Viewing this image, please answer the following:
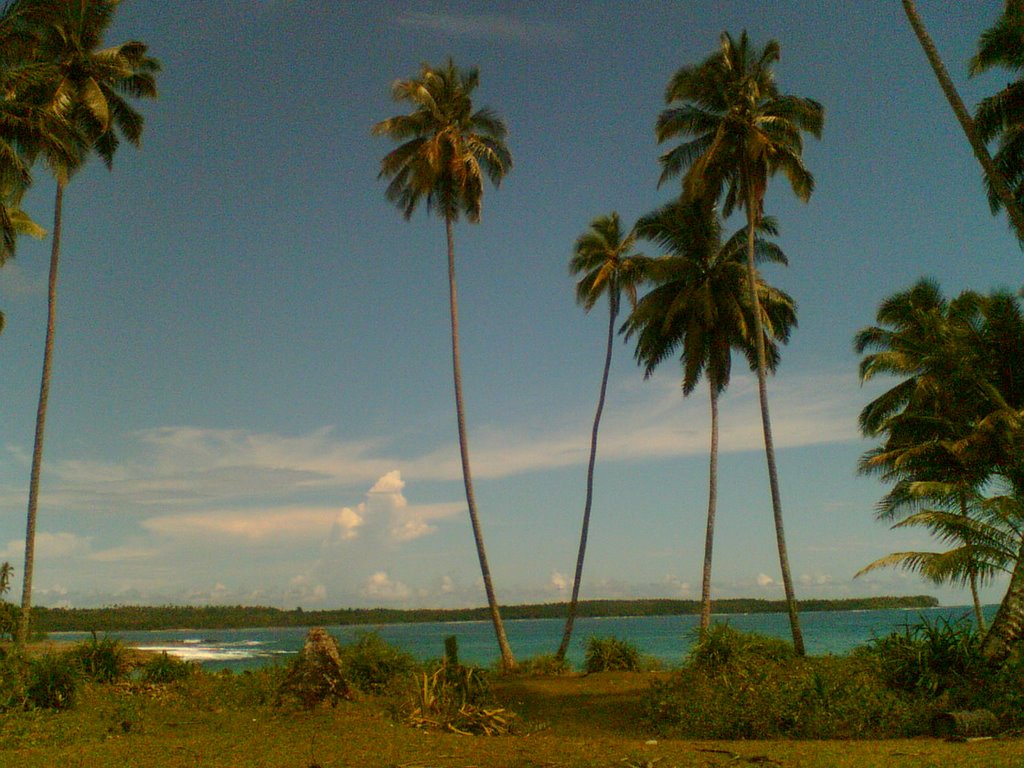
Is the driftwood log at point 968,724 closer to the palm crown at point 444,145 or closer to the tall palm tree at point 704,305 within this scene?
the tall palm tree at point 704,305

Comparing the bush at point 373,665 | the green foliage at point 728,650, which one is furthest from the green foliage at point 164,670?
the green foliage at point 728,650

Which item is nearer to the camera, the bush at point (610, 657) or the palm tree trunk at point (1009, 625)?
the palm tree trunk at point (1009, 625)

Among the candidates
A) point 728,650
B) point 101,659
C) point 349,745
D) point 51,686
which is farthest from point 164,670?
point 728,650

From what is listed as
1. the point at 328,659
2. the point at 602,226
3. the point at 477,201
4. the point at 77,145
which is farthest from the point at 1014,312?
the point at 77,145

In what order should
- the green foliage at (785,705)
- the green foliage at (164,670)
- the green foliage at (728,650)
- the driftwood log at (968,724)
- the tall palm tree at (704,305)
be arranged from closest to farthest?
the driftwood log at (968,724)
the green foliage at (785,705)
the green foliage at (728,650)
the green foliage at (164,670)
the tall palm tree at (704,305)

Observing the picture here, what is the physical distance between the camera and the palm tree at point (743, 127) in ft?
73.7

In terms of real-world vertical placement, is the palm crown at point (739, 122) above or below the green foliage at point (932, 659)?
above

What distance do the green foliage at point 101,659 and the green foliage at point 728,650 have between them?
519 inches

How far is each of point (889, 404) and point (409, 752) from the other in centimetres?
2431

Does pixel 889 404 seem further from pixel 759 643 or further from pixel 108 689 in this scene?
pixel 108 689

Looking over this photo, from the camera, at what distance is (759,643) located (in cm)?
1706

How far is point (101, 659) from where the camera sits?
60.2ft

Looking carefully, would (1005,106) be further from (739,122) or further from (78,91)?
(78,91)

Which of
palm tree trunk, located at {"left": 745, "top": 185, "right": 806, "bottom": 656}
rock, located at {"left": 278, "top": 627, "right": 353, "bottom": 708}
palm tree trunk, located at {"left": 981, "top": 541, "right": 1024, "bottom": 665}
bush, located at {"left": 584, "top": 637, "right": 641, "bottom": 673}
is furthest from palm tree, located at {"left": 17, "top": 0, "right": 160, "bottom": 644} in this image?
palm tree trunk, located at {"left": 981, "top": 541, "right": 1024, "bottom": 665}
